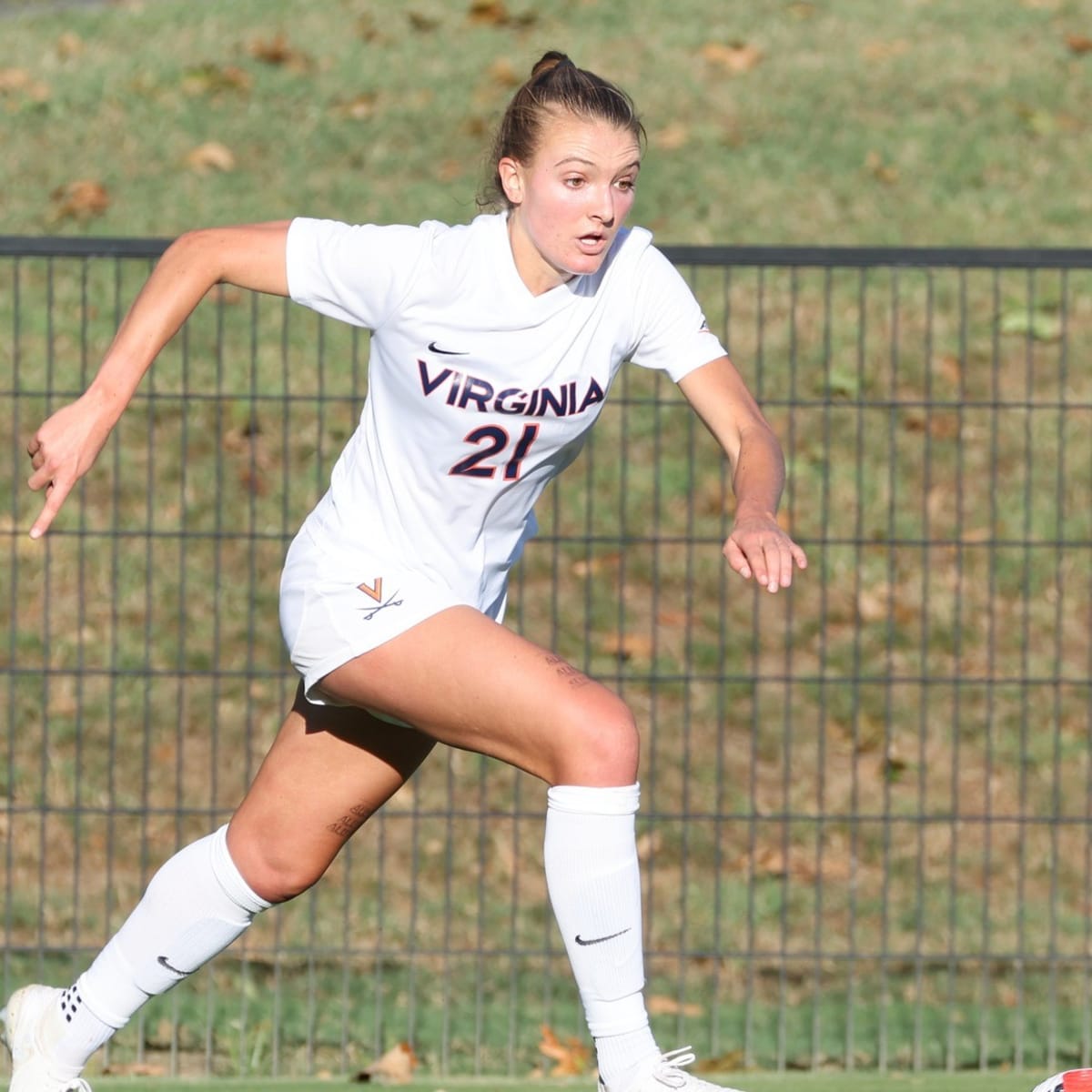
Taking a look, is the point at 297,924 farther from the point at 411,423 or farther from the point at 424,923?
the point at 411,423

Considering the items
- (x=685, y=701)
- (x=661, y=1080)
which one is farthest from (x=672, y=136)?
(x=661, y=1080)

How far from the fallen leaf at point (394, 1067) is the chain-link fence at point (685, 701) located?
0.36ft

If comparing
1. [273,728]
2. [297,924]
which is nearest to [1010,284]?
[273,728]

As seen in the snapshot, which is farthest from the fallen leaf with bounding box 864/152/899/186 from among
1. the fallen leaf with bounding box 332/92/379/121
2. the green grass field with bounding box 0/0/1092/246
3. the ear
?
the ear

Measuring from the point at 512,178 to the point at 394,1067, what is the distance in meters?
2.62

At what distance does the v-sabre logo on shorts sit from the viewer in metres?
3.71

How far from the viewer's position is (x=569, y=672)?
11.6 ft

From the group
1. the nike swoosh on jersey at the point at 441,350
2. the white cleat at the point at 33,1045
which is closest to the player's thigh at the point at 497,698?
the nike swoosh on jersey at the point at 441,350

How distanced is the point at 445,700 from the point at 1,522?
4.80 meters

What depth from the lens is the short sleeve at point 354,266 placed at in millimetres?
3760

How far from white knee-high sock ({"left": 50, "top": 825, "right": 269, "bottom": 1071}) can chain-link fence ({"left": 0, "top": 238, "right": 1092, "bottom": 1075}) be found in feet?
3.98

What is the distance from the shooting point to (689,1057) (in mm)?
3574

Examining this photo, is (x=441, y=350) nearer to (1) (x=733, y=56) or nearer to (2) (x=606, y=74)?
(2) (x=606, y=74)

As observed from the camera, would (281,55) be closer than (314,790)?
No
